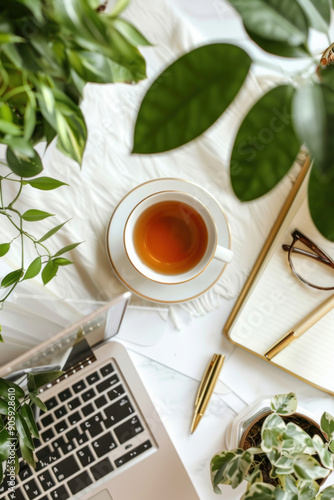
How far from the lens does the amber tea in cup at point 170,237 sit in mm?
724

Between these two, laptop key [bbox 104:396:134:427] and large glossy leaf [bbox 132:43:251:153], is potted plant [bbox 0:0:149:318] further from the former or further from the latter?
laptop key [bbox 104:396:134:427]

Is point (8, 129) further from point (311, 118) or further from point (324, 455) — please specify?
point (324, 455)

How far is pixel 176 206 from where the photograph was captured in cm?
72

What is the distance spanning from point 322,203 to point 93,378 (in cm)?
60

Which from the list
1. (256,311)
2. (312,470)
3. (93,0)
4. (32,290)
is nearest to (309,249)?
(256,311)

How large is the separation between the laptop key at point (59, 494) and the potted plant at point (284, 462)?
0.23 metres

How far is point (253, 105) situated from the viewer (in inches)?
7.6

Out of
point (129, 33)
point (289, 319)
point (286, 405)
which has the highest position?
point (129, 33)

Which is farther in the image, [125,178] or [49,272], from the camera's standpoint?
[125,178]

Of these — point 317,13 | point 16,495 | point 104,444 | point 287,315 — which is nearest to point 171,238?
point 287,315

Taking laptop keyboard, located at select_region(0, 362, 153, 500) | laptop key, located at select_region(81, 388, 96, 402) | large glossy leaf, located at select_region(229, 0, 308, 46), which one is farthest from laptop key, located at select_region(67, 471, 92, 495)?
large glossy leaf, located at select_region(229, 0, 308, 46)

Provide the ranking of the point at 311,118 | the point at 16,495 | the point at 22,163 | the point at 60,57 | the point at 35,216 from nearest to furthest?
the point at 311,118 → the point at 60,57 → the point at 22,163 → the point at 35,216 → the point at 16,495

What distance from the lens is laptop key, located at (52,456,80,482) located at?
700mm

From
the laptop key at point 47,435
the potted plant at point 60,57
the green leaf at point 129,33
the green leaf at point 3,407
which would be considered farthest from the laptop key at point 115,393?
the green leaf at point 129,33
